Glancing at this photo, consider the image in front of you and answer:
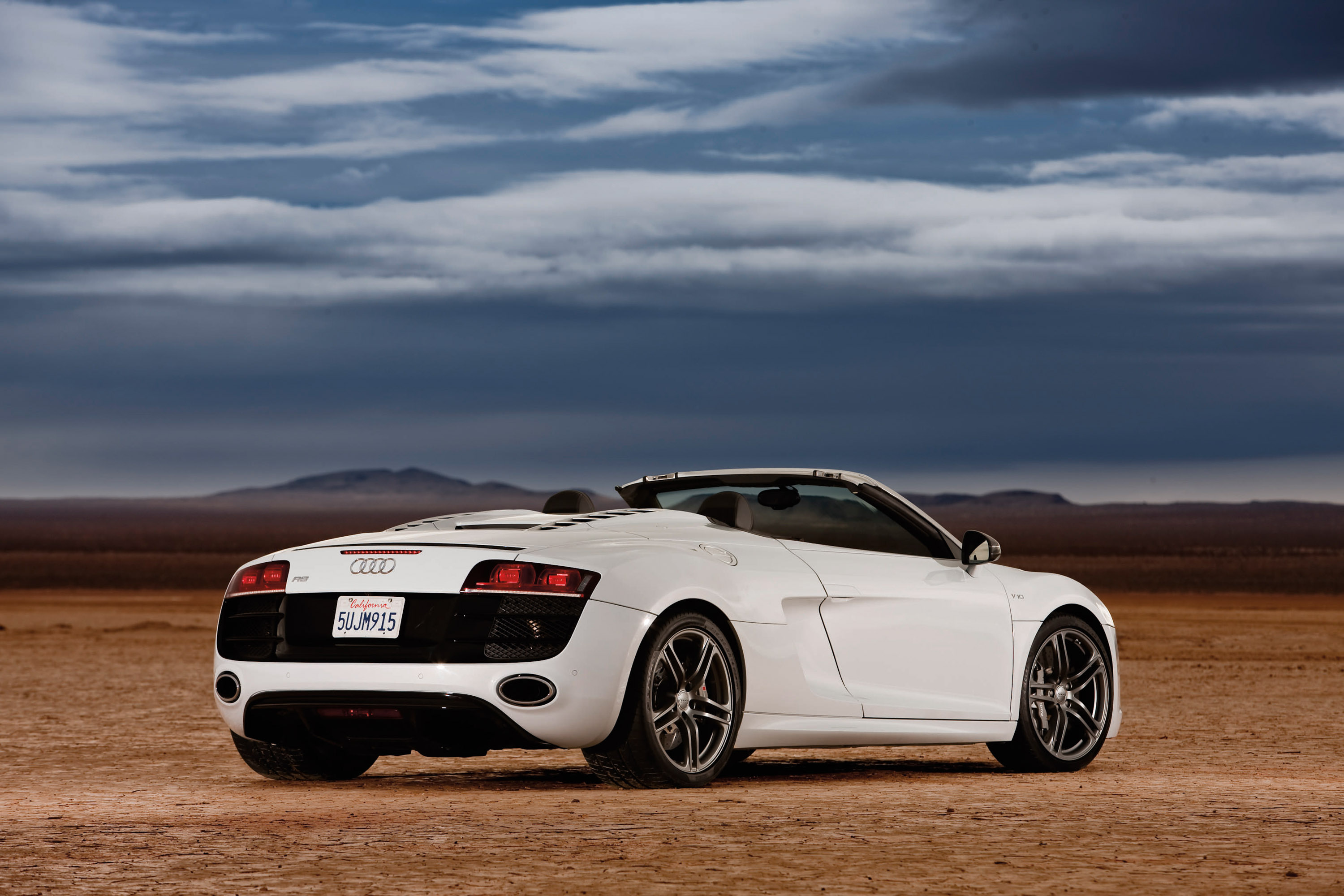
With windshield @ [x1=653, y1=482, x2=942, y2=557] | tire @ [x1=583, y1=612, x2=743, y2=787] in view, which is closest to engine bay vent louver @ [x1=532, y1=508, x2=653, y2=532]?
windshield @ [x1=653, y1=482, x2=942, y2=557]

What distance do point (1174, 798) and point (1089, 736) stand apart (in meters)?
1.83

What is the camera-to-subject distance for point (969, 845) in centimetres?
735

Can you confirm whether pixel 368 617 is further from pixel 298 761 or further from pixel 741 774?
pixel 741 774

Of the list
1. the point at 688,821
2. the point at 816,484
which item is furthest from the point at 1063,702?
the point at 688,821

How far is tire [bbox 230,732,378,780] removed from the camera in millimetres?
9703

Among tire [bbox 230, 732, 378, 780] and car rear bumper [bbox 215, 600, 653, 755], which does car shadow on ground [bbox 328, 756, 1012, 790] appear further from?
car rear bumper [bbox 215, 600, 653, 755]

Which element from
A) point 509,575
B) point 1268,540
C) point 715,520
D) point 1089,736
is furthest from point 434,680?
point 1268,540

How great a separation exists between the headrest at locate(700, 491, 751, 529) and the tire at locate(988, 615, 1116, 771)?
1.83 m

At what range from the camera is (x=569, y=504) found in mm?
10133

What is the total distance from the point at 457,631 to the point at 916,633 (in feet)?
8.17

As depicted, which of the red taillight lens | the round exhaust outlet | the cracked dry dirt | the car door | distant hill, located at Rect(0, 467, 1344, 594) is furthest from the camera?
distant hill, located at Rect(0, 467, 1344, 594)

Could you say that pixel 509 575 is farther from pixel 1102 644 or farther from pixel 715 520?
pixel 1102 644

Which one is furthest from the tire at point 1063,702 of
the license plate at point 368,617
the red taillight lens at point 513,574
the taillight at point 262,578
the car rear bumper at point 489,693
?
the taillight at point 262,578

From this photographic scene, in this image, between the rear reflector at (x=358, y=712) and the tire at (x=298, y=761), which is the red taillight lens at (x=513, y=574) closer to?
the rear reflector at (x=358, y=712)
